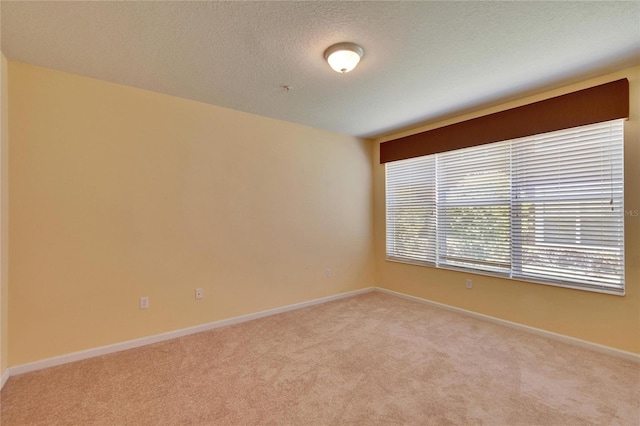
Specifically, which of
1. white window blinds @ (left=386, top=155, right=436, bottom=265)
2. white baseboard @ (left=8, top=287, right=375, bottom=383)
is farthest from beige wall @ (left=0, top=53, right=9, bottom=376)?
white window blinds @ (left=386, top=155, right=436, bottom=265)

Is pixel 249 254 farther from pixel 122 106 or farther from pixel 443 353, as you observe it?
pixel 443 353

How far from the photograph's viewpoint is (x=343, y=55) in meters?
2.12

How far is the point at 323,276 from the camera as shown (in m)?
4.22

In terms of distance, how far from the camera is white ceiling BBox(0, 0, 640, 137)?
1.75 m

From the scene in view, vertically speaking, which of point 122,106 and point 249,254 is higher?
point 122,106

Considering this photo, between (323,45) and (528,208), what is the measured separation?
272 centimetres

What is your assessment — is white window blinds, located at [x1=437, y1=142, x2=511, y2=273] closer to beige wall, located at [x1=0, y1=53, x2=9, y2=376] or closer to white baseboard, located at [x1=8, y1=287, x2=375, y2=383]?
white baseboard, located at [x1=8, y1=287, x2=375, y2=383]

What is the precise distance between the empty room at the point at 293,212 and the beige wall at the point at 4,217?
1.0 inches

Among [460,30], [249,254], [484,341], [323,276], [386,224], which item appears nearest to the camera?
[460,30]

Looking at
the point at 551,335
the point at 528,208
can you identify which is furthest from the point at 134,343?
the point at 528,208

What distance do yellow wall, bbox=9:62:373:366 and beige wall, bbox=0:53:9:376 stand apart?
0.05 metres

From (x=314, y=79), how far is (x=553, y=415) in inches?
120

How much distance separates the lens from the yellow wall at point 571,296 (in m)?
2.47

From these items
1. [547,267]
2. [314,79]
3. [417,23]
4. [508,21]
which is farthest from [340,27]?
[547,267]
